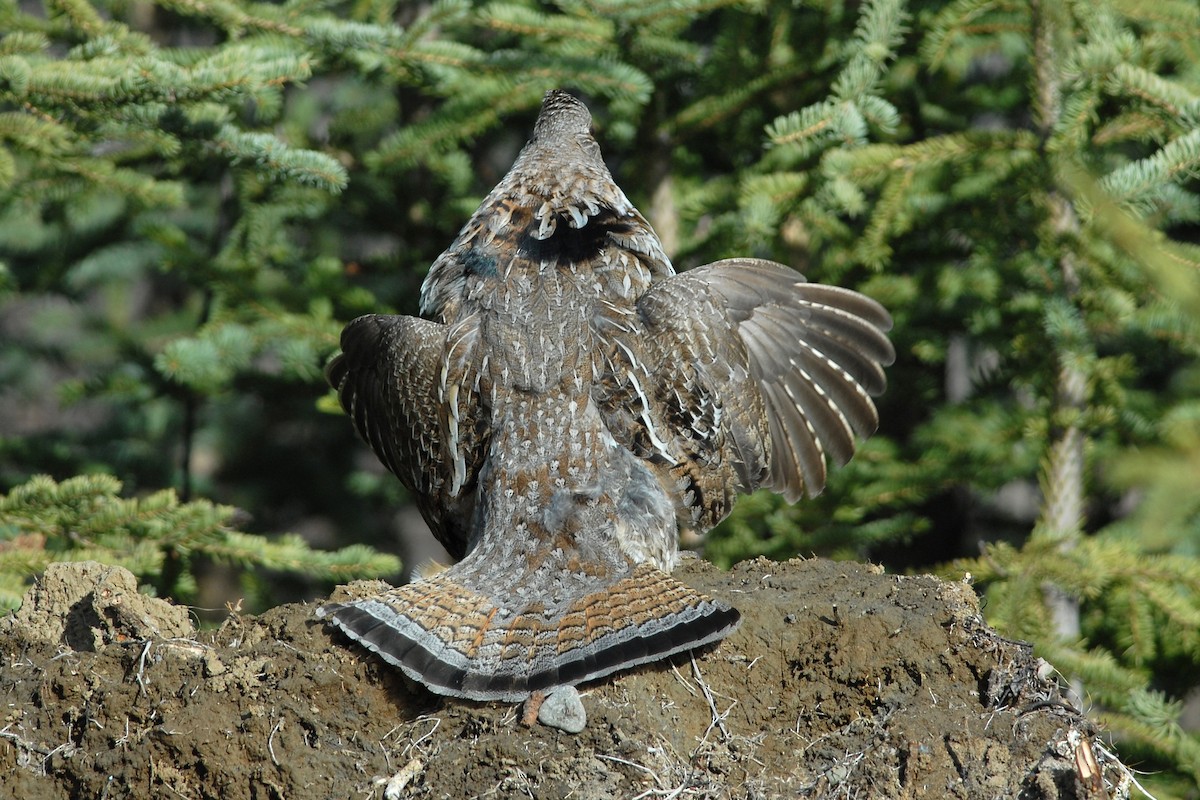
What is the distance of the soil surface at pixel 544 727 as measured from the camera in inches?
124

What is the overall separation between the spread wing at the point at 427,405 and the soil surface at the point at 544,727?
1.07 m

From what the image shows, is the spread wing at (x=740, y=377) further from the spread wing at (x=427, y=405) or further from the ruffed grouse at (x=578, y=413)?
the spread wing at (x=427, y=405)

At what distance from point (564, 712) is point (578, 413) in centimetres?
145

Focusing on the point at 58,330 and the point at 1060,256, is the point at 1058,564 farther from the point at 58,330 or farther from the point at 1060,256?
the point at 58,330

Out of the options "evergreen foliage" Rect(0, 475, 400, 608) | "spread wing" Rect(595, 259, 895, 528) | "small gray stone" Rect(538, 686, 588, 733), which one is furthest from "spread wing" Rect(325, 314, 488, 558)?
"small gray stone" Rect(538, 686, 588, 733)

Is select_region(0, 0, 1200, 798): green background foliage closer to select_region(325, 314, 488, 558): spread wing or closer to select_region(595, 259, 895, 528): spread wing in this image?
select_region(325, 314, 488, 558): spread wing

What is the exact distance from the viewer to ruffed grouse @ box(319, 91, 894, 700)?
3.68 metres

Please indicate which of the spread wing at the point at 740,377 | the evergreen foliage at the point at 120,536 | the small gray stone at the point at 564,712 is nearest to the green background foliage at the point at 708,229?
the evergreen foliage at the point at 120,536

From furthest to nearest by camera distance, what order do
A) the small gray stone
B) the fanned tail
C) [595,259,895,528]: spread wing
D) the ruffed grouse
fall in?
[595,259,895,528]: spread wing < the ruffed grouse < the fanned tail < the small gray stone

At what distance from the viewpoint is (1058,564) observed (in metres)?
4.99

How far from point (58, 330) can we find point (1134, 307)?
7.14 m

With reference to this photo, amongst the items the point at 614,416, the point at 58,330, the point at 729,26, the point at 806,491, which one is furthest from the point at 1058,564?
the point at 58,330

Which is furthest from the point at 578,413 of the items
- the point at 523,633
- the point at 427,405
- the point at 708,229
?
the point at 708,229

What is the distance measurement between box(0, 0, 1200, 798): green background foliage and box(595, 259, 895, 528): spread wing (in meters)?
0.61
